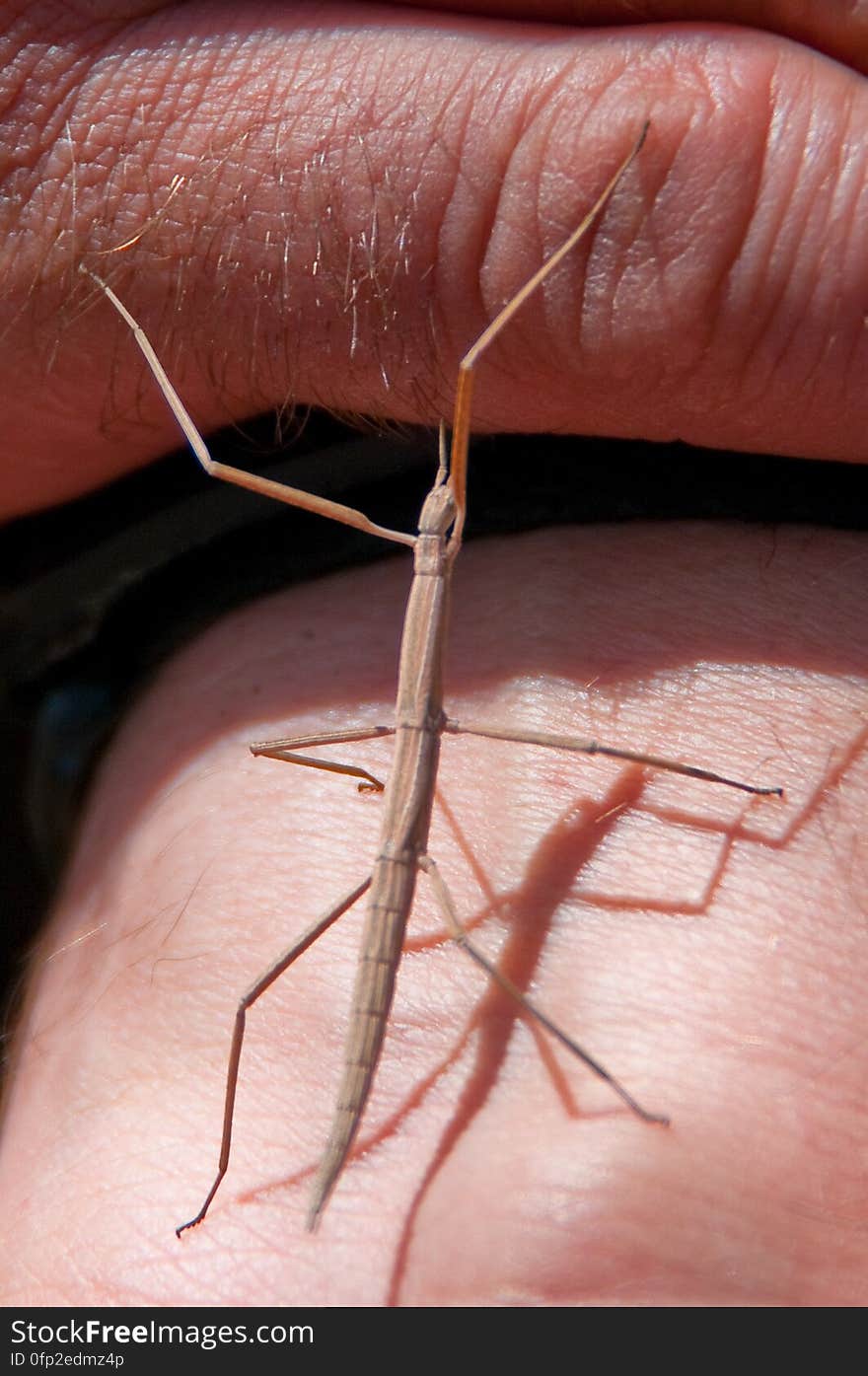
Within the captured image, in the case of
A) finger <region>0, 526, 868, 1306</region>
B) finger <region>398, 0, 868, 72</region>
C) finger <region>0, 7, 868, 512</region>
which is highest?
finger <region>398, 0, 868, 72</region>

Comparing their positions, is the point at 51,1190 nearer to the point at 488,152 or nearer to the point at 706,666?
the point at 706,666

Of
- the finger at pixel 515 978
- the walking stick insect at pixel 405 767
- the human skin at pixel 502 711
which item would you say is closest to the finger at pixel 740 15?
the human skin at pixel 502 711

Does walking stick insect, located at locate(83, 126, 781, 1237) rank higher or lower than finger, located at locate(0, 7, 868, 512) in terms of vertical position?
lower

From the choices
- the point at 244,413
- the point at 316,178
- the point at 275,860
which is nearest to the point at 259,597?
the point at 244,413

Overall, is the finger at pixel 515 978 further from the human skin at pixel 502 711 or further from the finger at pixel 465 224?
the finger at pixel 465 224

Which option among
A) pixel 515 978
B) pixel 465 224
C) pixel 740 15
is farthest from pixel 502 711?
pixel 740 15

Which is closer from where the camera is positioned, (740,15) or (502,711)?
(740,15)

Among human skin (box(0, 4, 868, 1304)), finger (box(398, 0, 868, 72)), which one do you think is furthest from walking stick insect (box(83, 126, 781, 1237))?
finger (box(398, 0, 868, 72))

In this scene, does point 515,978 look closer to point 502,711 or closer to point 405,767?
point 405,767

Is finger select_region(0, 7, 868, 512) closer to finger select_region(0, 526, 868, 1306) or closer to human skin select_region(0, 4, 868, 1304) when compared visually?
human skin select_region(0, 4, 868, 1304)
